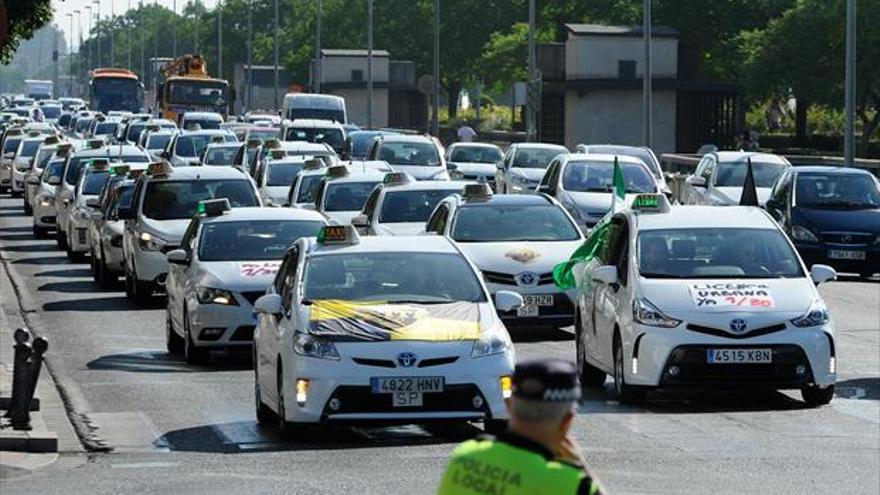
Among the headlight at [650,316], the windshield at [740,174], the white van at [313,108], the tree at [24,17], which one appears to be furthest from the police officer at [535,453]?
the white van at [313,108]

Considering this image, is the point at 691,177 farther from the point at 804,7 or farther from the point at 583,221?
the point at 804,7

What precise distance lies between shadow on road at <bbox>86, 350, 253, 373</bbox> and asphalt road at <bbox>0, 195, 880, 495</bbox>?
19 mm

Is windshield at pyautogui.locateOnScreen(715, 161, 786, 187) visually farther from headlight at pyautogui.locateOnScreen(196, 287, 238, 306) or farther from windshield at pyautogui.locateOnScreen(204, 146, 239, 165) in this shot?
headlight at pyautogui.locateOnScreen(196, 287, 238, 306)

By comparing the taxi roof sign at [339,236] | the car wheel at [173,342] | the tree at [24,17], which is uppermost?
the tree at [24,17]

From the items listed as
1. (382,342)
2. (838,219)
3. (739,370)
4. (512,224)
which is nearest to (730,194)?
(838,219)

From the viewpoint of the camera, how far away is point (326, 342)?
1612 cm

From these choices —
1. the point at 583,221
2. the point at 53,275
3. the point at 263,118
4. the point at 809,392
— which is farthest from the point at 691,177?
the point at 263,118

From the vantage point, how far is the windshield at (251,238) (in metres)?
23.1

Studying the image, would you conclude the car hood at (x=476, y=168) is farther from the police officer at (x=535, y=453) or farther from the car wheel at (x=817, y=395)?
the police officer at (x=535, y=453)

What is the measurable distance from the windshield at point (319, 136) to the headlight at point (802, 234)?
23681mm

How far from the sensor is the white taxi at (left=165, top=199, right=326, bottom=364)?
21875 millimetres

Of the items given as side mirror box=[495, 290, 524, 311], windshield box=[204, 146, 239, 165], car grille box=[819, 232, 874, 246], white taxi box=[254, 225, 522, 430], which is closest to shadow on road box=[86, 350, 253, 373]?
white taxi box=[254, 225, 522, 430]

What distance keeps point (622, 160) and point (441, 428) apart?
21778 millimetres

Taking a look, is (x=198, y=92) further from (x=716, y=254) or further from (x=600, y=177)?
(x=716, y=254)
